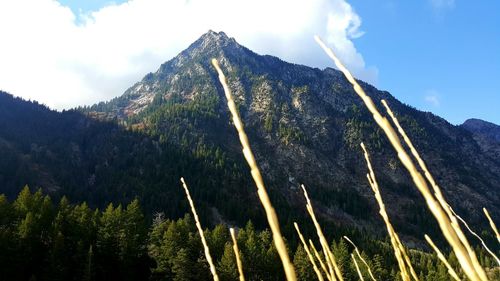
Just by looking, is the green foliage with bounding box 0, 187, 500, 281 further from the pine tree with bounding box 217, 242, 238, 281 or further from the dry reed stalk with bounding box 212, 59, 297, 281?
the dry reed stalk with bounding box 212, 59, 297, 281

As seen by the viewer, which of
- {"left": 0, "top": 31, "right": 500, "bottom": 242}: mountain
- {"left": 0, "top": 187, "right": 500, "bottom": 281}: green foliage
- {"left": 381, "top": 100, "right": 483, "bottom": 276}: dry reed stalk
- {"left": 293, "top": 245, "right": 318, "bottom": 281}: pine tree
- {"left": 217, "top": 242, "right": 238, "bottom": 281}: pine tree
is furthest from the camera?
{"left": 0, "top": 31, "right": 500, "bottom": 242}: mountain

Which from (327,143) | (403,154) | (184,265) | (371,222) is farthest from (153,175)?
(403,154)

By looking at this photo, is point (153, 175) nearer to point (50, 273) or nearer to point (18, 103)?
point (18, 103)

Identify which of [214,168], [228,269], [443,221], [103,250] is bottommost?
[443,221]

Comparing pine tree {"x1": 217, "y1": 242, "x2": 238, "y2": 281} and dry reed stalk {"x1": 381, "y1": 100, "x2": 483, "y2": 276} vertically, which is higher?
pine tree {"x1": 217, "y1": 242, "x2": 238, "y2": 281}

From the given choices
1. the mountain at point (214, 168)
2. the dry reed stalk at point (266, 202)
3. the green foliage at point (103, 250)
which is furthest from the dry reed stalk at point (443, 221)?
the mountain at point (214, 168)

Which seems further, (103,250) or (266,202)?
(103,250)

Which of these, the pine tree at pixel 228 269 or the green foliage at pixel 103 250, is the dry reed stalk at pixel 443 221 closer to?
the green foliage at pixel 103 250

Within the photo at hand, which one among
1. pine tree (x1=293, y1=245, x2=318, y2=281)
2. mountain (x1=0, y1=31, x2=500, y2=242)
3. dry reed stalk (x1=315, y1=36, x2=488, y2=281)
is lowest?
dry reed stalk (x1=315, y1=36, x2=488, y2=281)

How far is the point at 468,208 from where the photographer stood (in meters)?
177

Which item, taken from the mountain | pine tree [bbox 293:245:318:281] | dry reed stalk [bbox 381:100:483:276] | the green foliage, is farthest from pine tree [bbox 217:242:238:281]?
the mountain

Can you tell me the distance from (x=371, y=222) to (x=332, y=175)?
34337 mm

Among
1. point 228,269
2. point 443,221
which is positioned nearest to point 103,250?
point 228,269

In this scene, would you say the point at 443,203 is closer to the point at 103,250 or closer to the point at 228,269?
the point at 228,269
